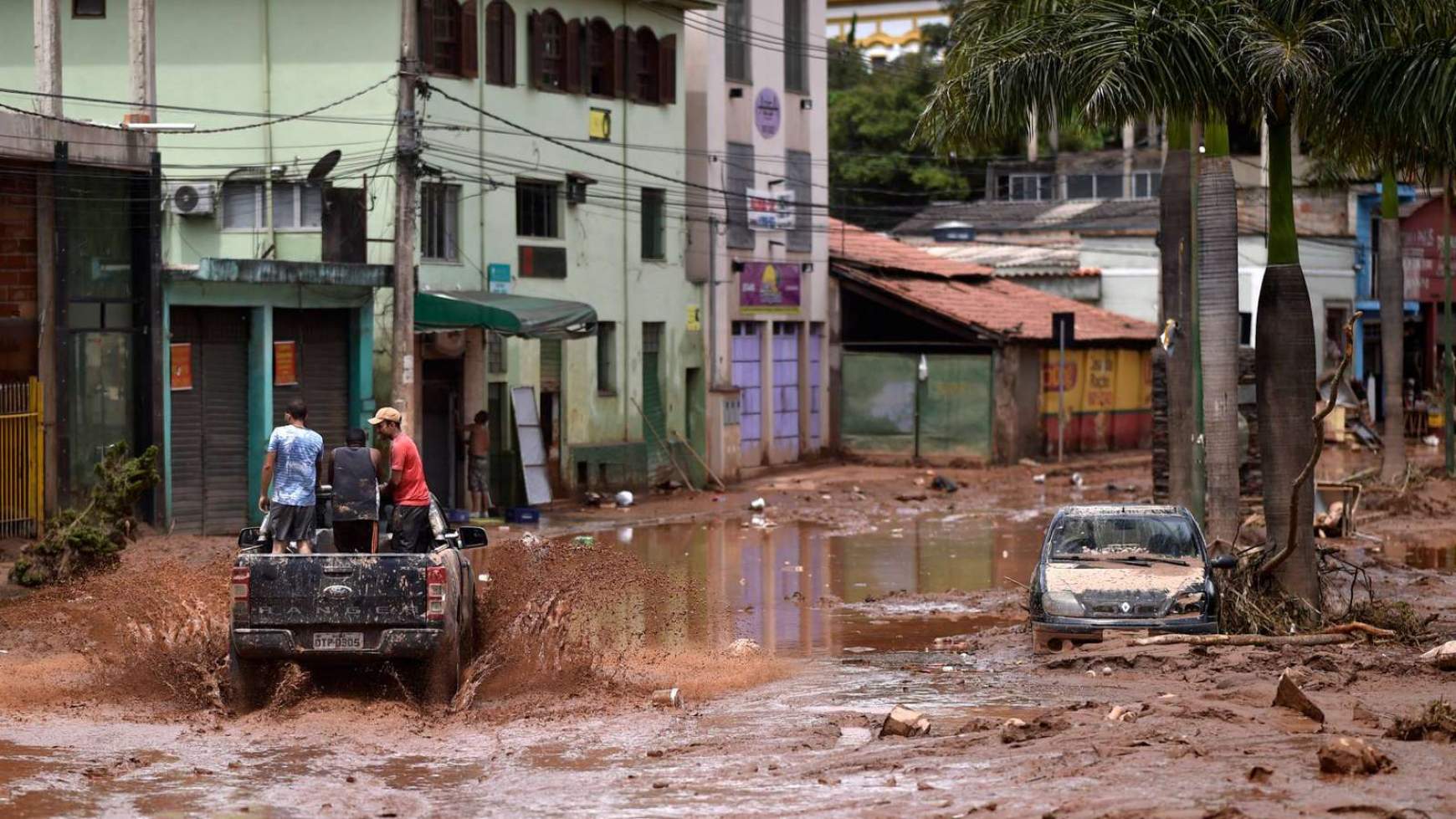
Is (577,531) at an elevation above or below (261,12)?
below

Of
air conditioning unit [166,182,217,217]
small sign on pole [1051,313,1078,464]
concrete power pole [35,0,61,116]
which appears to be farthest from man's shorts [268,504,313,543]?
small sign on pole [1051,313,1078,464]

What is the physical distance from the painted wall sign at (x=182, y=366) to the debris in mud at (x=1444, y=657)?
1676 centimetres

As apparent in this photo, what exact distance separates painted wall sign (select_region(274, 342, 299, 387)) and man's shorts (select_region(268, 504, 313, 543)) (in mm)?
11247

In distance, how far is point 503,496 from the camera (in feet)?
103

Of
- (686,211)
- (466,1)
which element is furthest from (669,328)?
(466,1)

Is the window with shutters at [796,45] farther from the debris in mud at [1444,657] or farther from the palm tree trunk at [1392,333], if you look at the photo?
the debris in mud at [1444,657]

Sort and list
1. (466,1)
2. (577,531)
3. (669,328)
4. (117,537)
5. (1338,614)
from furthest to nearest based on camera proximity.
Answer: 1. (669,328)
2. (466,1)
3. (577,531)
4. (117,537)
5. (1338,614)

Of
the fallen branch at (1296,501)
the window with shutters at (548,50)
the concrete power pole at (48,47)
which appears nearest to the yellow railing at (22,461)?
the concrete power pole at (48,47)

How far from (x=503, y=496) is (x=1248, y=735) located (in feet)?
69.9

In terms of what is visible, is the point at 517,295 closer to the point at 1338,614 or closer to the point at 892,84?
the point at 1338,614

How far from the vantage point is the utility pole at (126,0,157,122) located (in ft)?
77.6

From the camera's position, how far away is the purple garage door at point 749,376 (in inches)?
1531

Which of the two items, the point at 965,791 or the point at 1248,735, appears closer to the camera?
the point at 965,791

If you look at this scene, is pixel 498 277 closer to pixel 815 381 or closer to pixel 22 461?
pixel 22 461
